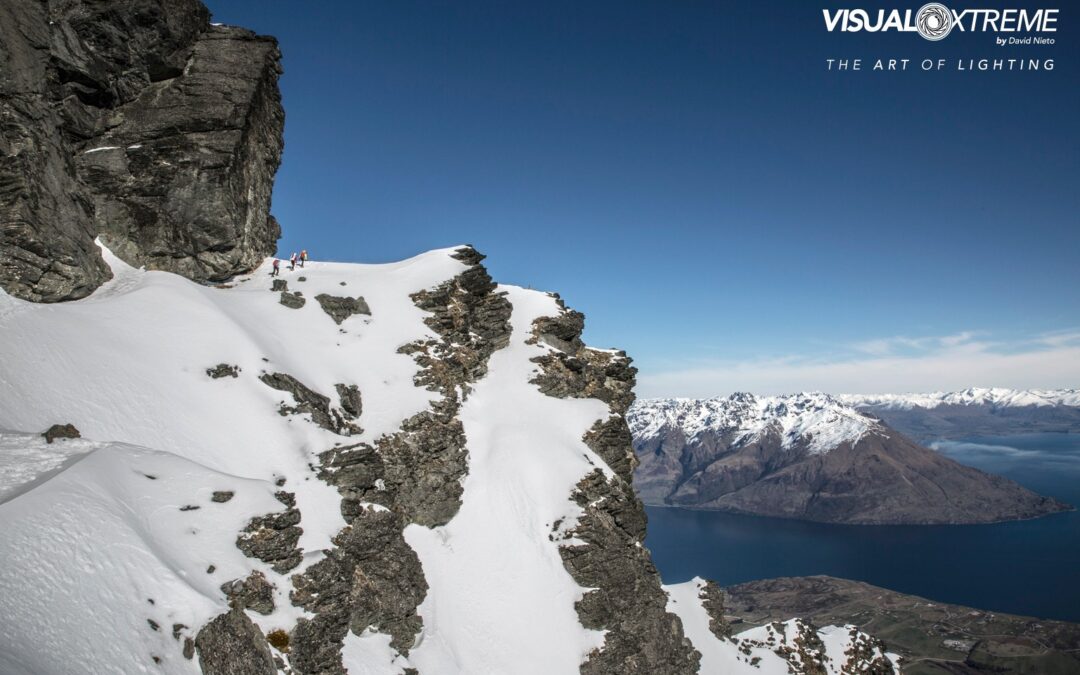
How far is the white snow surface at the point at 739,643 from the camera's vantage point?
47.3m

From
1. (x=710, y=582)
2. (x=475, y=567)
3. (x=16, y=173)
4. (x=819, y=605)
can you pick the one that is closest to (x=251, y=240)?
(x=16, y=173)

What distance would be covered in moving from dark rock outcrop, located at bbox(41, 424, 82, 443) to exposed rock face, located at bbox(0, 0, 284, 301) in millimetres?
11776

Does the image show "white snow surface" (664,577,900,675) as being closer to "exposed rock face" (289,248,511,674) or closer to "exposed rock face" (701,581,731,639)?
"exposed rock face" (701,581,731,639)

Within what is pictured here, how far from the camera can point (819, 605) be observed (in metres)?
191

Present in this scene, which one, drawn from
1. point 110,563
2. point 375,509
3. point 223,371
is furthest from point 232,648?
point 223,371

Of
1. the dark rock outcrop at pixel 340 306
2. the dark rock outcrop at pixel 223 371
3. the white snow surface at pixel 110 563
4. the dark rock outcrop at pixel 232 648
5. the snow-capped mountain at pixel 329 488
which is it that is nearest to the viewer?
the white snow surface at pixel 110 563

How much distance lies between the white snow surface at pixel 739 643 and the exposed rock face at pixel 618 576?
6.69 m

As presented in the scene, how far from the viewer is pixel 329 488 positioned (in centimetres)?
2908

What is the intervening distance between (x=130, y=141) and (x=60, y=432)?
30.0m

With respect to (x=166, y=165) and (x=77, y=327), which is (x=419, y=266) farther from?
(x=77, y=327)

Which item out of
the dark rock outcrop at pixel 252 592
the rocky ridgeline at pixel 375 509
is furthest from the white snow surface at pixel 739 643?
the dark rock outcrop at pixel 252 592

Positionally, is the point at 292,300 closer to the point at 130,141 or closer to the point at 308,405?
the point at 308,405

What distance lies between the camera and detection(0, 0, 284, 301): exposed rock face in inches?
1072

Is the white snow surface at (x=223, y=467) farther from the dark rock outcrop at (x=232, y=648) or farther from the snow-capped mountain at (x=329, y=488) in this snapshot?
the dark rock outcrop at (x=232, y=648)
